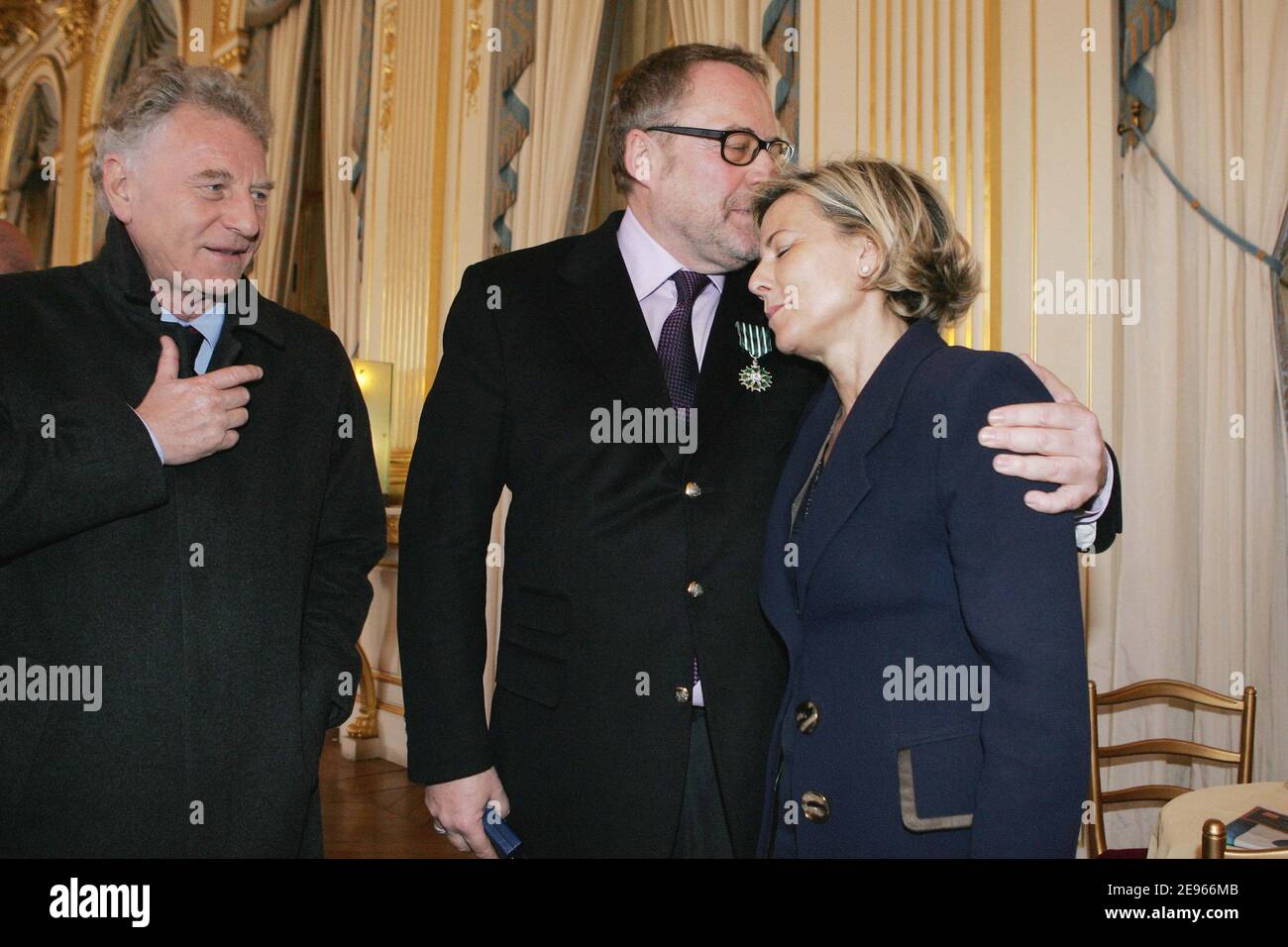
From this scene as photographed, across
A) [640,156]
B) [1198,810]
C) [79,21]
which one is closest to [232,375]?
[640,156]

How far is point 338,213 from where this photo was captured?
7.10 meters

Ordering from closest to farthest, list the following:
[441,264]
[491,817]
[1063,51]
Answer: [491,817] < [1063,51] < [441,264]

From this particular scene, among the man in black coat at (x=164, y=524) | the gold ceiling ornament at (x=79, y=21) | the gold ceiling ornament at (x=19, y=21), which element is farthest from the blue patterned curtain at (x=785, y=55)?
the gold ceiling ornament at (x=19, y=21)

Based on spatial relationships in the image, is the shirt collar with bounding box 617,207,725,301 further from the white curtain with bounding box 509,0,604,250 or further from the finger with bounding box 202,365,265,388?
the white curtain with bounding box 509,0,604,250

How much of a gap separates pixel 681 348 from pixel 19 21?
13604 millimetres

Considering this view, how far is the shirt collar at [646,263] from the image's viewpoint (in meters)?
2.00

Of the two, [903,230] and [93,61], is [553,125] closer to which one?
[903,230]

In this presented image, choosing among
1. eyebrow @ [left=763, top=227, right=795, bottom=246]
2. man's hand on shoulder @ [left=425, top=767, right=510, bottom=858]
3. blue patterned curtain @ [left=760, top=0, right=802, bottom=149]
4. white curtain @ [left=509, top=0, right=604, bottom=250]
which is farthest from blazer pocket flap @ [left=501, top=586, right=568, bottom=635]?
white curtain @ [left=509, top=0, right=604, bottom=250]

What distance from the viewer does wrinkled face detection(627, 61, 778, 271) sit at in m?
1.98

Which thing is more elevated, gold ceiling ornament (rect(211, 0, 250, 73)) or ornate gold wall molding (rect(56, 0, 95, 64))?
ornate gold wall molding (rect(56, 0, 95, 64))
